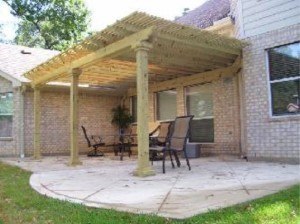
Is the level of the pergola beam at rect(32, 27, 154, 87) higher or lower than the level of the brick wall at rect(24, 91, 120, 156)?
higher

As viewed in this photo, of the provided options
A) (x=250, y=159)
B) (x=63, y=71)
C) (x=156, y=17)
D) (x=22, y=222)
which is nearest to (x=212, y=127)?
(x=250, y=159)

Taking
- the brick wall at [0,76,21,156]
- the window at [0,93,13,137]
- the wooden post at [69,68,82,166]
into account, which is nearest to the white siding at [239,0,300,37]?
the wooden post at [69,68,82,166]

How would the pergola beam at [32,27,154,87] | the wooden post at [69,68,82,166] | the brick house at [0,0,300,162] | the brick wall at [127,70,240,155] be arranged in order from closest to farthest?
the pergola beam at [32,27,154,87]
the brick house at [0,0,300,162]
the wooden post at [69,68,82,166]
the brick wall at [127,70,240,155]

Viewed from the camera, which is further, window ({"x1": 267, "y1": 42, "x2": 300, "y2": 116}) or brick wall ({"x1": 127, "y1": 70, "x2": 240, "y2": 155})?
brick wall ({"x1": 127, "y1": 70, "x2": 240, "y2": 155})

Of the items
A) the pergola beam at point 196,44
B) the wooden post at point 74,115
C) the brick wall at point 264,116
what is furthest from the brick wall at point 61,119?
the brick wall at point 264,116

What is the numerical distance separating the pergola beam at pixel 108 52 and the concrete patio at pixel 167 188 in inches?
103

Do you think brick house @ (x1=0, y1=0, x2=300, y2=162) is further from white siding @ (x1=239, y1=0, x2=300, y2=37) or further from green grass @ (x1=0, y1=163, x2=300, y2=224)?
green grass @ (x1=0, y1=163, x2=300, y2=224)

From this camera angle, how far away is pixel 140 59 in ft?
23.3

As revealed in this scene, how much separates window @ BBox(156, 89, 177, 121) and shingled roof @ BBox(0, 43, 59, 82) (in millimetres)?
4754

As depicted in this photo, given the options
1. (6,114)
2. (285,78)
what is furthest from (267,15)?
(6,114)

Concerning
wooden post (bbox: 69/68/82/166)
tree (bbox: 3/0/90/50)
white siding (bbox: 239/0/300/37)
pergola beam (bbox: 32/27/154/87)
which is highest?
tree (bbox: 3/0/90/50)

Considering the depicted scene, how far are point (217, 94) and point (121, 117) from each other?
4.97 metres

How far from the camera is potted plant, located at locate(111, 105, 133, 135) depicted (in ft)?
49.2

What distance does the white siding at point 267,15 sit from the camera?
796cm
